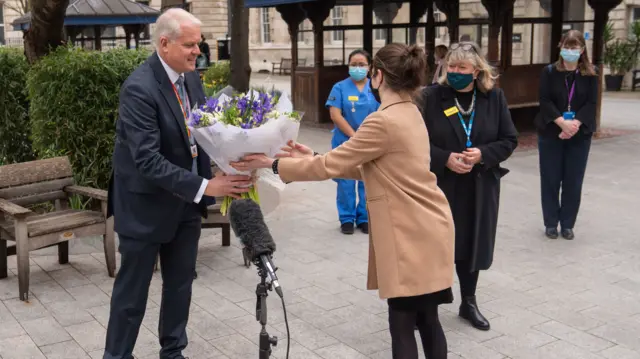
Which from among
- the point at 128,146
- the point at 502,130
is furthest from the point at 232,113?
the point at 502,130

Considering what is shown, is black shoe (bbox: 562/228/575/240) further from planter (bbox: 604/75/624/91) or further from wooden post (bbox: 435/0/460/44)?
planter (bbox: 604/75/624/91)

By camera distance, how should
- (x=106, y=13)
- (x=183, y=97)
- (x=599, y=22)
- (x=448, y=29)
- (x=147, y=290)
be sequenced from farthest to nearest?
(x=106, y=13)
(x=448, y=29)
(x=599, y=22)
(x=147, y=290)
(x=183, y=97)

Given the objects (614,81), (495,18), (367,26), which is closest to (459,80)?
(495,18)

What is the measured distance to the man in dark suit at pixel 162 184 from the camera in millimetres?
3637

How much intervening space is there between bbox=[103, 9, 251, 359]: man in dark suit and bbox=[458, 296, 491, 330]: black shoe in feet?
6.20

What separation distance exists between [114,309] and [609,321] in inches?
125

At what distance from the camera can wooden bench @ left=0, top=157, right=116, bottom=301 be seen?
18.4ft

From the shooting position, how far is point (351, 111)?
24.1 feet

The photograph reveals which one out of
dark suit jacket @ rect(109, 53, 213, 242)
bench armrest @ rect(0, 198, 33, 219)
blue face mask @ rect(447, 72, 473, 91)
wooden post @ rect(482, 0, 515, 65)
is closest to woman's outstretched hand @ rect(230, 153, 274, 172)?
dark suit jacket @ rect(109, 53, 213, 242)

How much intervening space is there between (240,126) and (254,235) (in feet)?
1.98

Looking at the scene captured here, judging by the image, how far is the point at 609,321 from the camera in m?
5.09

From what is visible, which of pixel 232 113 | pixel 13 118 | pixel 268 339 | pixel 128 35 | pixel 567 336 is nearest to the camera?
pixel 268 339

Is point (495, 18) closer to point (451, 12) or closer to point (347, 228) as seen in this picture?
point (451, 12)

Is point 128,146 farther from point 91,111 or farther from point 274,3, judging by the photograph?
point 274,3
